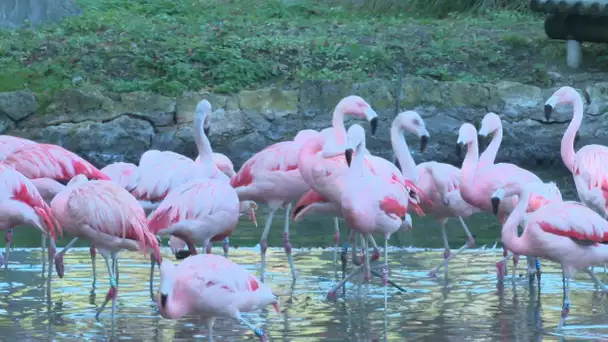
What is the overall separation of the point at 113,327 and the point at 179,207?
103 cm

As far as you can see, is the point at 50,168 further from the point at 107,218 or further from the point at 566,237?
the point at 566,237

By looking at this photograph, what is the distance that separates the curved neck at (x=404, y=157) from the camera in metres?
8.31

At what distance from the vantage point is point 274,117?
13.6 meters

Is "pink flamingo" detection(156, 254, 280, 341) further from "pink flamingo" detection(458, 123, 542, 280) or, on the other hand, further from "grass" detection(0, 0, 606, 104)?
"grass" detection(0, 0, 606, 104)

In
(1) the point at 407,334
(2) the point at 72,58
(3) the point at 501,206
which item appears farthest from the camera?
(2) the point at 72,58

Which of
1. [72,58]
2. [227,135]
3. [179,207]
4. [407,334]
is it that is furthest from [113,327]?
[72,58]

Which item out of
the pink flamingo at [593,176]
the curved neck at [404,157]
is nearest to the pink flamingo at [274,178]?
the curved neck at [404,157]

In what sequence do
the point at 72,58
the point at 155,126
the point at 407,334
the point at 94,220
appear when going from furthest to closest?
1. the point at 72,58
2. the point at 155,126
3. the point at 94,220
4. the point at 407,334

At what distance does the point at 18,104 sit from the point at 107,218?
7076mm

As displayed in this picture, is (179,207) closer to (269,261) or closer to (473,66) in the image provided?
(269,261)

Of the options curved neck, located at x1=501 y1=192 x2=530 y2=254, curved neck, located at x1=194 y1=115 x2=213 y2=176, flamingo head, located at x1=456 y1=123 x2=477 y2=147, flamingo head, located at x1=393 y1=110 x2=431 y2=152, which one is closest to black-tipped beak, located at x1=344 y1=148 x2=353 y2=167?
curved neck, located at x1=501 y1=192 x2=530 y2=254

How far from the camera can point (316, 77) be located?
14188mm

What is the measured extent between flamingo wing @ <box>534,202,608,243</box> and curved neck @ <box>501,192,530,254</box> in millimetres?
187

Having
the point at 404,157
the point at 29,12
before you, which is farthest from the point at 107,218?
the point at 29,12
